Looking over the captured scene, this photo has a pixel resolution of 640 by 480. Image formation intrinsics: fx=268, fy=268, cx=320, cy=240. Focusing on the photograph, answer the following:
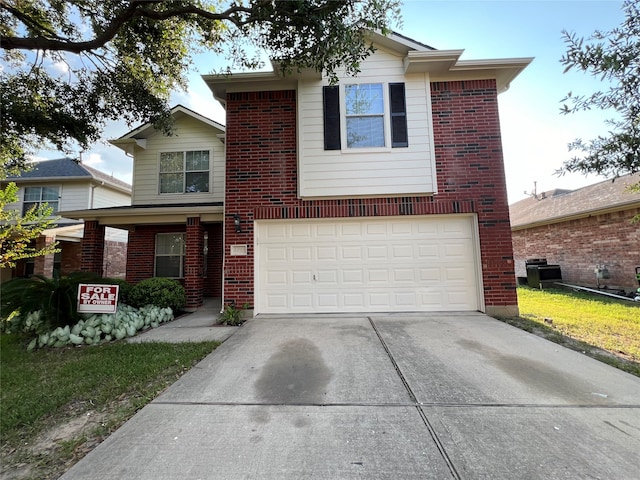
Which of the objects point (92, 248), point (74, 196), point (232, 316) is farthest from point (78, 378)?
point (74, 196)

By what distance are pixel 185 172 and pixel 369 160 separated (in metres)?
6.50

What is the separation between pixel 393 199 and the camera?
6.29 meters

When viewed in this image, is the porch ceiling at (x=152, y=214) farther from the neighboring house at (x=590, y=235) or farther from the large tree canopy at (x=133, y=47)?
the neighboring house at (x=590, y=235)

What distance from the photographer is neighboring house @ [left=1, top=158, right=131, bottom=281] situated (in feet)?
39.1

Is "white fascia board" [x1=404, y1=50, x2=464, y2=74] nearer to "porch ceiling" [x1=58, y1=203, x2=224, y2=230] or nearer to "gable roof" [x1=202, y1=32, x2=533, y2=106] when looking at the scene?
"gable roof" [x1=202, y1=32, x2=533, y2=106]

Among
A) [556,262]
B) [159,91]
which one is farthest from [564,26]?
[556,262]

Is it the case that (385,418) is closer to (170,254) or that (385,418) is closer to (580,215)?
(170,254)

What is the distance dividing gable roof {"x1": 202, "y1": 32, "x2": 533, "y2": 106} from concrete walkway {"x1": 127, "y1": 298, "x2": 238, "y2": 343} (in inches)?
220

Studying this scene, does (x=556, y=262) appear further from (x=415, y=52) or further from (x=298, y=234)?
(x=298, y=234)

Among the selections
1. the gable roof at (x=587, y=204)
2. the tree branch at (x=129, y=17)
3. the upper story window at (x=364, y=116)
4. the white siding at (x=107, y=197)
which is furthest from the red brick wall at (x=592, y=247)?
the white siding at (x=107, y=197)

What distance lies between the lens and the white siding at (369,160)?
6.24 meters

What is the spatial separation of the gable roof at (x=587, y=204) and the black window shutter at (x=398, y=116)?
736 cm

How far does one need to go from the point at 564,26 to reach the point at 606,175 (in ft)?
8.50

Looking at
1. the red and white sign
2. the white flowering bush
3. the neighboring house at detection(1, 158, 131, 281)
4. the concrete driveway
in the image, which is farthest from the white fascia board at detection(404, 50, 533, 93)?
the neighboring house at detection(1, 158, 131, 281)
